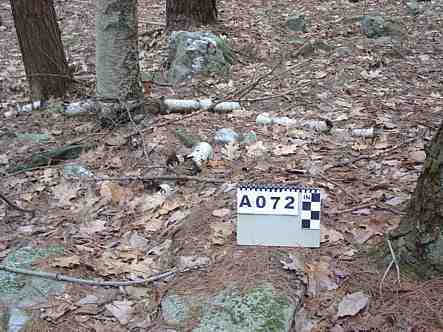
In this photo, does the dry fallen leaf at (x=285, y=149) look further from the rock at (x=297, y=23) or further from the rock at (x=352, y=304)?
the rock at (x=297, y=23)

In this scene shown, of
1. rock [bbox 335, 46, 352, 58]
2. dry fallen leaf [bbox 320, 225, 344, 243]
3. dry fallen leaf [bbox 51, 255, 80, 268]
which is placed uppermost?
rock [bbox 335, 46, 352, 58]

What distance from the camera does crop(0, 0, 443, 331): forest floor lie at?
7.86ft

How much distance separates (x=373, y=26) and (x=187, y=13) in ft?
9.01

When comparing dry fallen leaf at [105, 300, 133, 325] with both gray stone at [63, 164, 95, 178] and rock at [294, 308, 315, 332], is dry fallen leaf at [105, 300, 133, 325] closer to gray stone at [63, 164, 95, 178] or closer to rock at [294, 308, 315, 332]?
rock at [294, 308, 315, 332]

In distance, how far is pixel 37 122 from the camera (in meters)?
5.12

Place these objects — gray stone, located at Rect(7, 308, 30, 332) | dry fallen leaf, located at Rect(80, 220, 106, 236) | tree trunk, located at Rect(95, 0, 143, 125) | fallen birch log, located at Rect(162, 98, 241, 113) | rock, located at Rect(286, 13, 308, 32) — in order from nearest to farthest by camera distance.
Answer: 1. gray stone, located at Rect(7, 308, 30, 332)
2. dry fallen leaf, located at Rect(80, 220, 106, 236)
3. tree trunk, located at Rect(95, 0, 143, 125)
4. fallen birch log, located at Rect(162, 98, 241, 113)
5. rock, located at Rect(286, 13, 308, 32)

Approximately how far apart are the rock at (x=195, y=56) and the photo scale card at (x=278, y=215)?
351 centimetres

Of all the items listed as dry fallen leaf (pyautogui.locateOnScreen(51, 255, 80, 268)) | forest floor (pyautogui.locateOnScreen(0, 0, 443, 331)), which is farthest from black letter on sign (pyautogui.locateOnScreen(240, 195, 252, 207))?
dry fallen leaf (pyautogui.locateOnScreen(51, 255, 80, 268))

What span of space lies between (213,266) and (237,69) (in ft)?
13.1

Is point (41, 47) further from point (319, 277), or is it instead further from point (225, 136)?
point (319, 277)

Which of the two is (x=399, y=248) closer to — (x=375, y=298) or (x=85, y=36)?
(x=375, y=298)

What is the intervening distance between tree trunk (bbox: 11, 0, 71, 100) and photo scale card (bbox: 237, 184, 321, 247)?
12.2ft

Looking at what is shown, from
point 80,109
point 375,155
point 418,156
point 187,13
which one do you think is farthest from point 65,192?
point 187,13

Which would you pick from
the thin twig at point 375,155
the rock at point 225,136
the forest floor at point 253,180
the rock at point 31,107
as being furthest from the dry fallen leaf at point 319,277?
the rock at point 31,107
